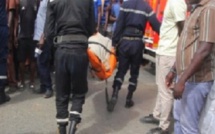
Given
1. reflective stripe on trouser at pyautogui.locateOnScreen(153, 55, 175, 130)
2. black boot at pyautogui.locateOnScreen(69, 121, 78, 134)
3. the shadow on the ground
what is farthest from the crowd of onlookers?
black boot at pyautogui.locateOnScreen(69, 121, 78, 134)

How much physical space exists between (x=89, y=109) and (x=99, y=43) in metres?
1.07

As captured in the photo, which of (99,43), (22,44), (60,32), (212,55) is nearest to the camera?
(212,55)

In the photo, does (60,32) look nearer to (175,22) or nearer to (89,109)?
(175,22)

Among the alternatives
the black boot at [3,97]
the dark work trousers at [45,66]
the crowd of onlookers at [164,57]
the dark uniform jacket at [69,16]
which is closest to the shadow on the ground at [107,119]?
the crowd of onlookers at [164,57]

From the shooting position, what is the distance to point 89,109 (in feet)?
18.8

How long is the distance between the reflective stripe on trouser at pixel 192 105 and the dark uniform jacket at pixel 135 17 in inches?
97.3

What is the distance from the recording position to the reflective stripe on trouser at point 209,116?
3.00m

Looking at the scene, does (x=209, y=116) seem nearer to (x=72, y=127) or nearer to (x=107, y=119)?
(x=72, y=127)

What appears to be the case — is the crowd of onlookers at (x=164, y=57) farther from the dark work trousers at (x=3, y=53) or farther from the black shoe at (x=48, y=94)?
the dark work trousers at (x=3, y=53)

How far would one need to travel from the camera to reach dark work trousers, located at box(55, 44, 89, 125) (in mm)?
4270

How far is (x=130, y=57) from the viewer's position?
18.8 ft

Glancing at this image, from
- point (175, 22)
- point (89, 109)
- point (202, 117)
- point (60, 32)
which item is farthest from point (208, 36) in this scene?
point (89, 109)

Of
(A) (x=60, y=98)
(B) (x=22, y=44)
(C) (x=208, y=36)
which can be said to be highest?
(C) (x=208, y=36)

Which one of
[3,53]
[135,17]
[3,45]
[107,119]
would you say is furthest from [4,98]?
[135,17]
